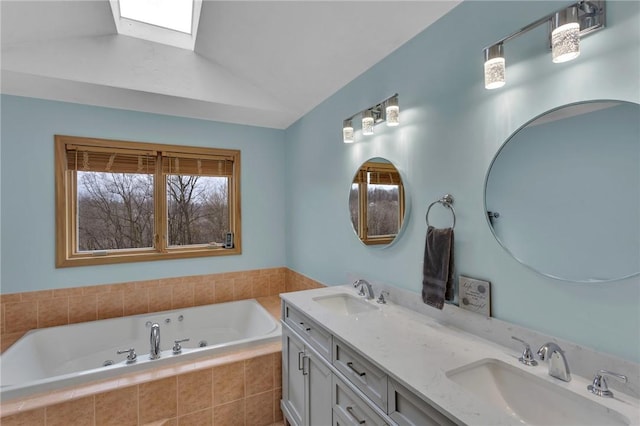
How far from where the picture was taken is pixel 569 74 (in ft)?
3.35

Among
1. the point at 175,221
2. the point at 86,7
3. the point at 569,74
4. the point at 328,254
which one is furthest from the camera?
the point at 175,221

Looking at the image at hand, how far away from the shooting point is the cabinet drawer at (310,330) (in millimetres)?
1498

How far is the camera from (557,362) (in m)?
0.97

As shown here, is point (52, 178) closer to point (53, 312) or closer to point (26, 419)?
point (53, 312)

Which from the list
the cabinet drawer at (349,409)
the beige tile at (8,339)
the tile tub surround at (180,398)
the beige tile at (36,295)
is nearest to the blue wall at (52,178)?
the beige tile at (36,295)

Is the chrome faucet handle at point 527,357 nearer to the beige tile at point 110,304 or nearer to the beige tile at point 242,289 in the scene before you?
the beige tile at point 242,289

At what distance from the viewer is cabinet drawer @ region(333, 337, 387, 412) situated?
43.5 inches

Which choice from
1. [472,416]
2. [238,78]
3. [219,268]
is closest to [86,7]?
[238,78]

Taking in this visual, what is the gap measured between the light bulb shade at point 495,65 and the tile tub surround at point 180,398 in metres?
2.13

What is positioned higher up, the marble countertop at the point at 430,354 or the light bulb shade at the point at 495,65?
the light bulb shade at the point at 495,65

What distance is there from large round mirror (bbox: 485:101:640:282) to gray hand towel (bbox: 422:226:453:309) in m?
0.25

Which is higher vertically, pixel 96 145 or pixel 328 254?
pixel 96 145

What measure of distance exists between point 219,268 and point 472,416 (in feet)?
9.35

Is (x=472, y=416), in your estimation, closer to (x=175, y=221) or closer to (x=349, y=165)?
(x=349, y=165)
